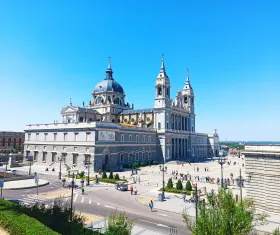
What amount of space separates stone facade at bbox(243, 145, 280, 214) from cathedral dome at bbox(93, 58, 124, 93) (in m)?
68.9

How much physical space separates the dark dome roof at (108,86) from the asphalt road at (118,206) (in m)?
56.7

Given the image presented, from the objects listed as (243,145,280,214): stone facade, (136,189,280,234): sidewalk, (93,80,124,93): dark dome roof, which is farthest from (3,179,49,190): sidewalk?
(93,80,124,93): dark dome roof

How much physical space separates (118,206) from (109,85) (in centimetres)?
6863

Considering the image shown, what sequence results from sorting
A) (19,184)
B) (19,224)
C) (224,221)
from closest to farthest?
(224,221), (19,224), (19,184)

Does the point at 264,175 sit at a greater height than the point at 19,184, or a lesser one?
greater

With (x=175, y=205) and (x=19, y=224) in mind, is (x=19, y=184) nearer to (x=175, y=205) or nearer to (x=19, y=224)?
(x=175, y=205)

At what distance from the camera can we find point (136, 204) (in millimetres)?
28734

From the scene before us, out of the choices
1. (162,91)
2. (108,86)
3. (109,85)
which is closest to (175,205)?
(162,91)

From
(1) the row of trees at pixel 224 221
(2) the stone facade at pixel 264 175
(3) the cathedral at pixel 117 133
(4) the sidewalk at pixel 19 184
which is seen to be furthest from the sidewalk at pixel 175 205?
(3) the cathedral at pixel 117 133

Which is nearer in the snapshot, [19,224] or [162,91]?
[19,224]

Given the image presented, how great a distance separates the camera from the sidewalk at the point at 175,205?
22436 millimetres

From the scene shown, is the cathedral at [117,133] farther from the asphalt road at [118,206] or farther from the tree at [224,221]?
the tree at [224,221]

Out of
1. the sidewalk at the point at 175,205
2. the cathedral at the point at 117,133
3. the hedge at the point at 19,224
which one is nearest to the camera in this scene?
the hedge at the point at 19,224

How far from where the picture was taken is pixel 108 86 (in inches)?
3595
